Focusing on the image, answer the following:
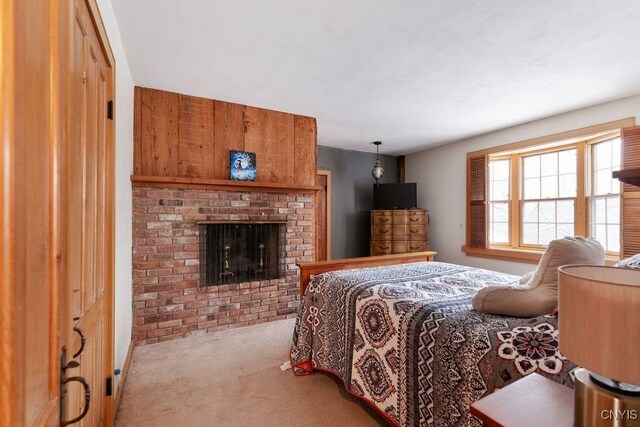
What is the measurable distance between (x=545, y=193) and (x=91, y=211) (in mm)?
4853

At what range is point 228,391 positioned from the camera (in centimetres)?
215

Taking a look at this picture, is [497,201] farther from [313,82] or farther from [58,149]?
[58,149]

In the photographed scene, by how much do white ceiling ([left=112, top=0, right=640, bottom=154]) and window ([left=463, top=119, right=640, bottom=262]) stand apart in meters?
0.54

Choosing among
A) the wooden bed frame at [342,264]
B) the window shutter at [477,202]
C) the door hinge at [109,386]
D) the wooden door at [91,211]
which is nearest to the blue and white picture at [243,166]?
the wooden bed frame at [342,264]

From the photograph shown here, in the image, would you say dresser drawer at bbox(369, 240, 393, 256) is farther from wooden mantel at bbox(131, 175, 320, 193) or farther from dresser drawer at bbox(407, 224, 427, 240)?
wooden mantel at bbox(131, 175, 320, 193)

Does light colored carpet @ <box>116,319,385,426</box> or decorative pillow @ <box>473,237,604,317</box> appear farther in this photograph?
light colored carpet @ <box>116,319,385,426</box>

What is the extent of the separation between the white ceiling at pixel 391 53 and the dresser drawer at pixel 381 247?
7.46ft

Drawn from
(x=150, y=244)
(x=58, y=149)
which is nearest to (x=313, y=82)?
(x=150, y=244)

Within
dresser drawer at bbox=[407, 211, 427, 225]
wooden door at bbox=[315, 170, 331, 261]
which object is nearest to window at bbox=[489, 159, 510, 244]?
dresser drawer at bbox=[407, 211, 427, 225]

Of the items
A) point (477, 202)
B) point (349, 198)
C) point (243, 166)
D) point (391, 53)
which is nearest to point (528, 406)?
point (391, 53)

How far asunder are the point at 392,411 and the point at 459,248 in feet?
12.6

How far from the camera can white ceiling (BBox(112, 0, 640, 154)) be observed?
6.22ft

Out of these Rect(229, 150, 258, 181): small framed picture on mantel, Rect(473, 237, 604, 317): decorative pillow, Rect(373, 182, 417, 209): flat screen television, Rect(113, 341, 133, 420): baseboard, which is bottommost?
Rect(113, 341, 133, 420): baseboard

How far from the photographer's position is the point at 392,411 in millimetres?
1653
